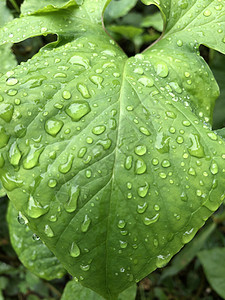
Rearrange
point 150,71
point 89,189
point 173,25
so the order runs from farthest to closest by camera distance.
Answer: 1. point 173,25
2. point 150,71
3. point 89,189

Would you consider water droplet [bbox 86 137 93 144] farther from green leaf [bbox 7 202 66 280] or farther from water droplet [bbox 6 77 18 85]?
green leaf [bbox 7 202 66 280]

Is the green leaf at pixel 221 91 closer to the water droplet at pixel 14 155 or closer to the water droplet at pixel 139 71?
the water droplet at pixel 139 71

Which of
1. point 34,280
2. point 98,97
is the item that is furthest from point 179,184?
point 34,280

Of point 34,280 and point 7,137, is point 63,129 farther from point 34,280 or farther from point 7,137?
point 34,280

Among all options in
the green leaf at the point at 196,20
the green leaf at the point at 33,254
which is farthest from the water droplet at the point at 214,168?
the green leaf at the point at 33,254

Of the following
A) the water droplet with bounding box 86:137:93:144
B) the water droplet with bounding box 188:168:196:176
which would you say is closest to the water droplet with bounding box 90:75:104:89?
the water droplet with bounding box 86:137:93:144
